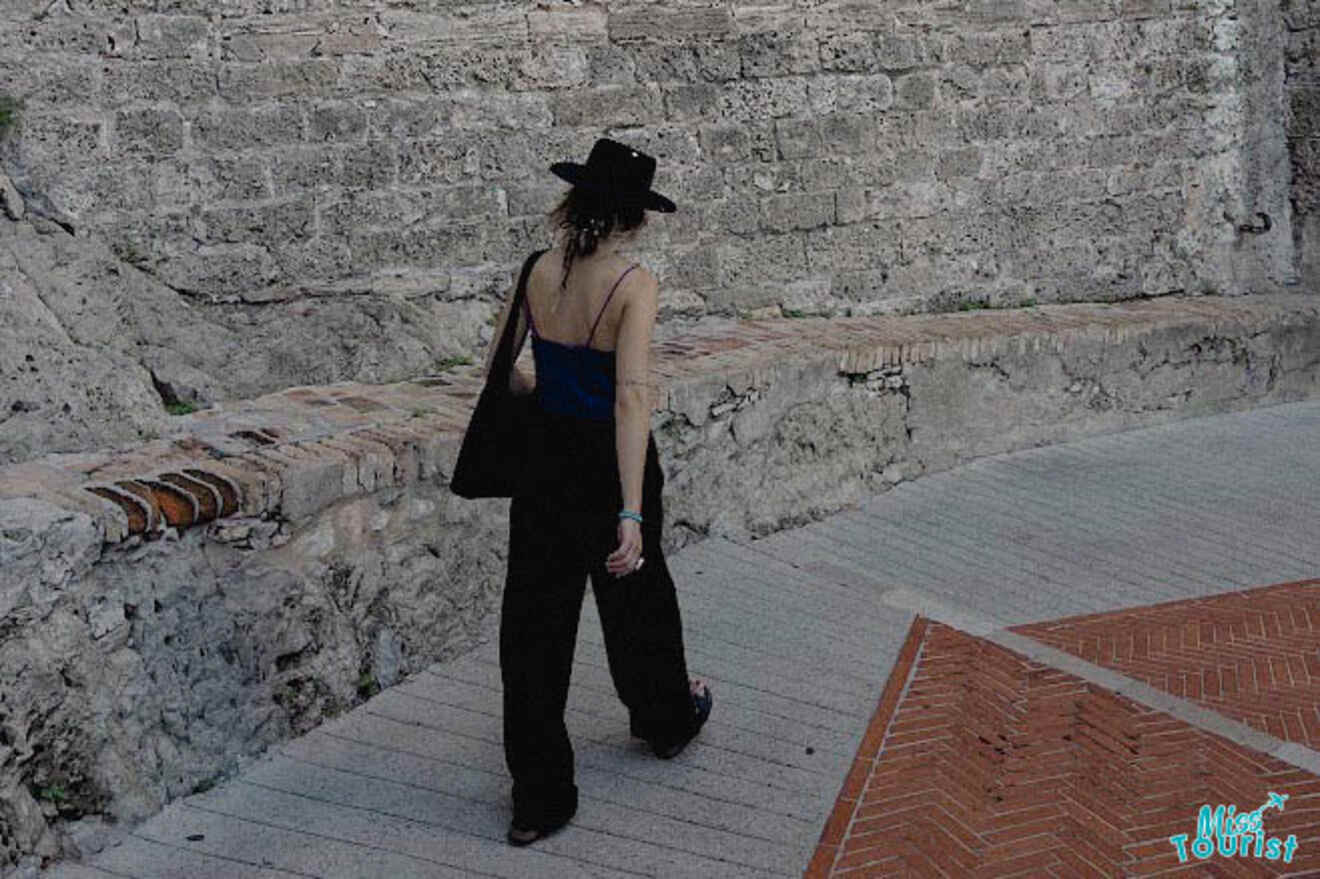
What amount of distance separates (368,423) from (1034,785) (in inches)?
95.9

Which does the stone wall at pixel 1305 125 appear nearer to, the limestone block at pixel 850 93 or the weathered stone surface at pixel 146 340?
the limestone block at pixel 850 93

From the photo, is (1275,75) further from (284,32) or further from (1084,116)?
(284,32)

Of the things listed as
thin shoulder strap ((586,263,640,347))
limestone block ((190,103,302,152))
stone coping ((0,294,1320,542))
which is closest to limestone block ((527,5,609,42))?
limestone block ((190,103,302,152))

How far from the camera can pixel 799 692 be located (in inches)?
195

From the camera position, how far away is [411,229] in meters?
6.71

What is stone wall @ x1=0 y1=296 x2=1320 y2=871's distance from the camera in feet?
12.5

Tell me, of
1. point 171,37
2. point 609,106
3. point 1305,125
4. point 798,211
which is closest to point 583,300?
point 171,37

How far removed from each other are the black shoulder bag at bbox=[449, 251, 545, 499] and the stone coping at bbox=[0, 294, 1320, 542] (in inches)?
30.0

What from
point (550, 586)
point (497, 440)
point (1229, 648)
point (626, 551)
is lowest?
point (1229, 648)

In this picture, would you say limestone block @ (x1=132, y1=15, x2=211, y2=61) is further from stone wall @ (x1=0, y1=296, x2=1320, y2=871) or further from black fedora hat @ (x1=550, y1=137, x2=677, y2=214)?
black fedora hat @ (x1=550, y1=137, x2=677, y2=214)

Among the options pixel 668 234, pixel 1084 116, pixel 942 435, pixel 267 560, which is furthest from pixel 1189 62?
pixel 267 560

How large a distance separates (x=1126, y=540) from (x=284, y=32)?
4.08m

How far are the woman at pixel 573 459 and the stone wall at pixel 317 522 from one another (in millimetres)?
865

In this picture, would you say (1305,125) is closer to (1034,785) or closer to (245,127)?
(245,127)
